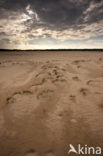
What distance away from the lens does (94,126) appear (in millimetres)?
1748

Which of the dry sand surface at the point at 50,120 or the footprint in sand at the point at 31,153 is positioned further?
the dry sand surface at the point at 50,120

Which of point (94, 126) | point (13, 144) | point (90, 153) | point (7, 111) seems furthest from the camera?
point (7, 111)

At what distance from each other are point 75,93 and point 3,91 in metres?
2.27

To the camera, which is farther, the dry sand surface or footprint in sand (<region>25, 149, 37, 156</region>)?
the dry sand surface

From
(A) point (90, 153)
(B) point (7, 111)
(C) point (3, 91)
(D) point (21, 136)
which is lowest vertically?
(A) point (90, 153)

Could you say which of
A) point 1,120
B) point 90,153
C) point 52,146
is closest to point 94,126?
point 90,153

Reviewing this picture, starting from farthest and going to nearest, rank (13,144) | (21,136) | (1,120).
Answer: (1,120) < (21,136) < (13,144)

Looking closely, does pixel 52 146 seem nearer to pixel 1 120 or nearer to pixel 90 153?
pixel 90 153

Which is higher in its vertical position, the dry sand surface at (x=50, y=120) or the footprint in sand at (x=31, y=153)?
the dry sand surface at (x=50, y=120)

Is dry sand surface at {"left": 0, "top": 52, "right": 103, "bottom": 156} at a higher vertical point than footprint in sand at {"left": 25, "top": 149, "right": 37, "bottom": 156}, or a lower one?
higher

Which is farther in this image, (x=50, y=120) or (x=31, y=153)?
(x=50, y=120)

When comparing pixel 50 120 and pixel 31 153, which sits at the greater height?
pixel 50 120

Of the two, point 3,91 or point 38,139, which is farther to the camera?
A: point 3,91

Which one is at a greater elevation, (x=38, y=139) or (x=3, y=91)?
(x=3, y=91)
